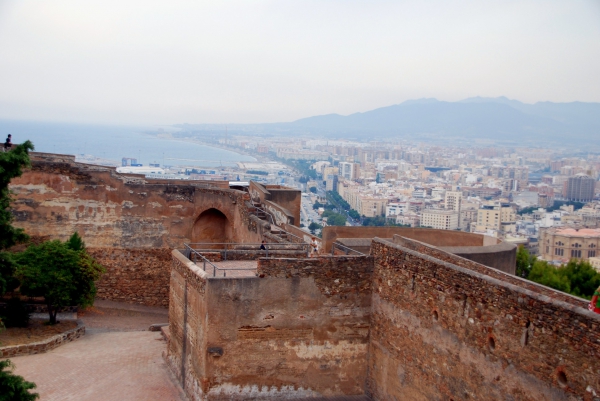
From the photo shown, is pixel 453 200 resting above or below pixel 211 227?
below

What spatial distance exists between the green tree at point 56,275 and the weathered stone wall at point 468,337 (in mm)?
10054

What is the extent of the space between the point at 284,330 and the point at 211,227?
1234 cm

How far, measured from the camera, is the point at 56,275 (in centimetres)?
1898

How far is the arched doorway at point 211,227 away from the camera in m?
23.8

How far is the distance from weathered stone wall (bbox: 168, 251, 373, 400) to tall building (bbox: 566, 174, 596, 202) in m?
183

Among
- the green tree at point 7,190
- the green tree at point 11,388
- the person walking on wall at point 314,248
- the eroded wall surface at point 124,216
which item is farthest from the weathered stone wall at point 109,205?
the green tree at point 11,388

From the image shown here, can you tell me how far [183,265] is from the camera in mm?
13344

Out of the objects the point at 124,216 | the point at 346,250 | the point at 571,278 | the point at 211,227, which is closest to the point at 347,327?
the point at 346,250

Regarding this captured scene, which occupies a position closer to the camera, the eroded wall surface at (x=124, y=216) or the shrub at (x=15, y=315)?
the shrub at (x=15, y=315)

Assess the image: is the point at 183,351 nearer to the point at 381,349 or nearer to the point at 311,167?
the point at 381,349

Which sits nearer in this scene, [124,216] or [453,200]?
[124,216]

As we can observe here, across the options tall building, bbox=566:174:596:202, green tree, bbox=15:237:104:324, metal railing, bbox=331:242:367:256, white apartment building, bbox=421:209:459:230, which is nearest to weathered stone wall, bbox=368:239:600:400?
metal railing, bbox=331:242:367:256

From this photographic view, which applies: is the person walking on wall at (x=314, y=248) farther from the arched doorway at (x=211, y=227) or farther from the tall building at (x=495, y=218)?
Answer: the tall building at (x=495, y=218)

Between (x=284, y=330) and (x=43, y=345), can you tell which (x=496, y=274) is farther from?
(x=43, y=345)
